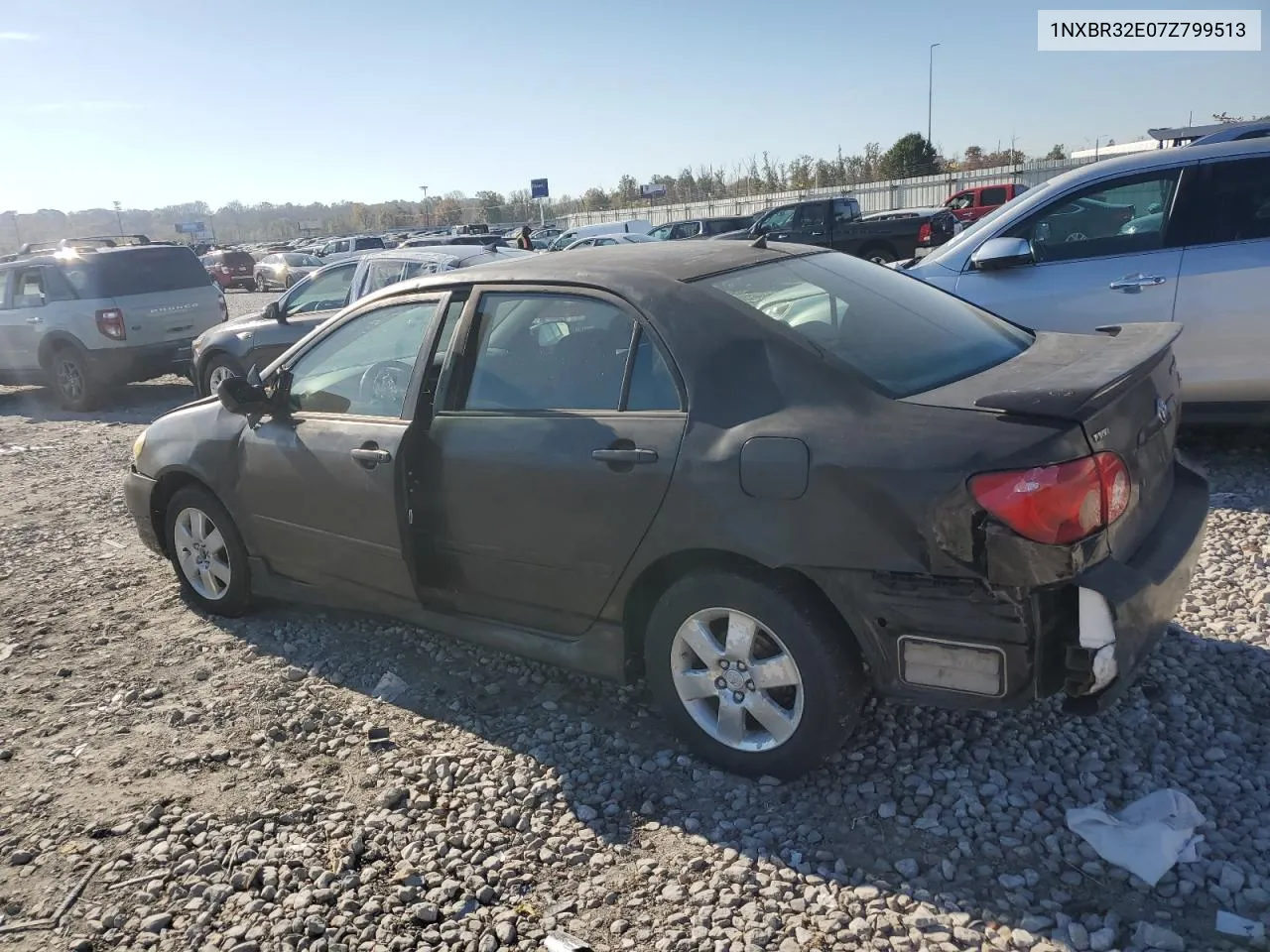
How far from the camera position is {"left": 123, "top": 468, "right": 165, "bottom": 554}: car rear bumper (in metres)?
5.01

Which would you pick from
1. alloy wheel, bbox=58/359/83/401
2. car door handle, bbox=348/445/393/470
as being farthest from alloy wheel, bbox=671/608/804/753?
alloy wheel, bbox=58/359/83/401

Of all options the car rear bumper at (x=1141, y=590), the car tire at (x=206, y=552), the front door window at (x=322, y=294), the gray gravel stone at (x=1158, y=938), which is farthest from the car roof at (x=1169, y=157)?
the front door window at (x=322, y=294)

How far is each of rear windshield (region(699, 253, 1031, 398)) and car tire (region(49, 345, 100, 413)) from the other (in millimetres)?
10939

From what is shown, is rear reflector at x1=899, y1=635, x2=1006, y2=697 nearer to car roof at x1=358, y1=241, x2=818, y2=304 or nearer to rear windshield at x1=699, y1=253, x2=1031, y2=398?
rear windshield at x1=699, y1=253, x2=1031, y2=398

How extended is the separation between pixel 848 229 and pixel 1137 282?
56.5ft

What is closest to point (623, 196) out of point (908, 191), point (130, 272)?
point (908, 191)

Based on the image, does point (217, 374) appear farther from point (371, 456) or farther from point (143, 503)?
point (371, 456)

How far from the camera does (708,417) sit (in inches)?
121

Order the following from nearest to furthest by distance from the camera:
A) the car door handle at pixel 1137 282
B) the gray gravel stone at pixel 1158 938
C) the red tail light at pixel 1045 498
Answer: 1. the gray gravel stone at pixel 1158 938
2. the red tail light at pixel 1045 498
3. the car door handle at pixel 1137 282

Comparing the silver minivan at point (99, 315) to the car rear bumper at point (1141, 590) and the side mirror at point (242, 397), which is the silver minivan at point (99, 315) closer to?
the side mirror at point (242, 397)

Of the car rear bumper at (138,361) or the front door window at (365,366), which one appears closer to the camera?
the front door window at (365,366)

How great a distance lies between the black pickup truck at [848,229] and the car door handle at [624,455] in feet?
60.4

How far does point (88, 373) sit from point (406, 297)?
31.8 ft

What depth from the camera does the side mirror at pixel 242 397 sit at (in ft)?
14.3
